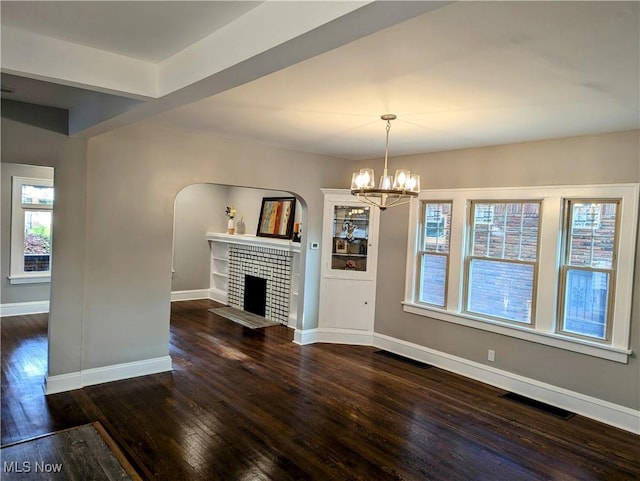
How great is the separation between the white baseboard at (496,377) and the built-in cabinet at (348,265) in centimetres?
16

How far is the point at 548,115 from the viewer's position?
3.46 metres

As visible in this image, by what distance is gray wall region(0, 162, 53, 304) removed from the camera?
661cm

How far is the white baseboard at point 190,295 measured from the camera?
845cm

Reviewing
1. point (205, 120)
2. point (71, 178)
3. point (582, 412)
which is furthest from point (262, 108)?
point (582, 412)

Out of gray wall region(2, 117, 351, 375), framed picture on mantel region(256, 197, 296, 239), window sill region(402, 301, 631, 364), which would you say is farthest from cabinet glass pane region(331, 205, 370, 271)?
gray wall region(2, 117, 351, 375)

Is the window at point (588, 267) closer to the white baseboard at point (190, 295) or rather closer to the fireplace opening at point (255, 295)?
the fireplace opening at point (255, 295)

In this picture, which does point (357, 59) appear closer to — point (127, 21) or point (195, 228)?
point (127, 21)

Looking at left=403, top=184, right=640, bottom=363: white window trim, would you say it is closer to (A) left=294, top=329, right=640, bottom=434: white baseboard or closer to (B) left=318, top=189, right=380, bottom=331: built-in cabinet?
(A) left=294, top=329, right=640, bottom=434: white baseboard

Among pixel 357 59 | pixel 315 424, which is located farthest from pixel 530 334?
pixel 357 59

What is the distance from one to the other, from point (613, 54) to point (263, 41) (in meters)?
1.83

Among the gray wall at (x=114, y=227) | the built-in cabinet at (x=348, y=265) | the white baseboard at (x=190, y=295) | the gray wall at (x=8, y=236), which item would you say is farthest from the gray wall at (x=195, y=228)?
the gray wall at (x=114, y=227)

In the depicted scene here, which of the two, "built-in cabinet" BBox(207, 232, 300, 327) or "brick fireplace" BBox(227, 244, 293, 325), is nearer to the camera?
"built-in cabinet" BBox(207, 232, 300, 327)

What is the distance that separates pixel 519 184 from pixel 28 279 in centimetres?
720

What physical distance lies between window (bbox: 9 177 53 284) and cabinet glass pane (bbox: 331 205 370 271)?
4.42m
